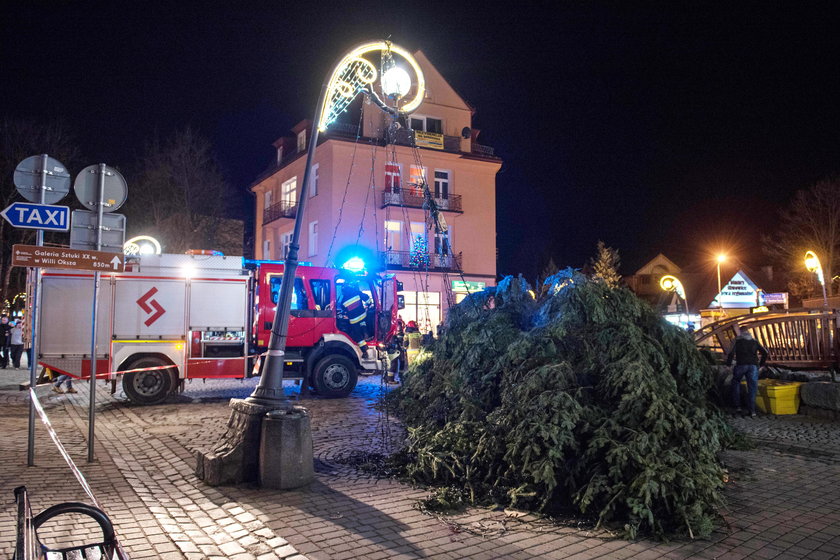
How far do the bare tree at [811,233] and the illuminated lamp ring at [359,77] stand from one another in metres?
40.8

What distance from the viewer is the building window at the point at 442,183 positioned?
3328 centimetres

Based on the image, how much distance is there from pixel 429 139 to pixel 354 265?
19.7 metres

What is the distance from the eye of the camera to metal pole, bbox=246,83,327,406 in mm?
6520

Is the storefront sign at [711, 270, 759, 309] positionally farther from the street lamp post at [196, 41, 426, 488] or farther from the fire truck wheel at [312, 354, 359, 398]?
the street lamp post at [196, 41, 426, 488]

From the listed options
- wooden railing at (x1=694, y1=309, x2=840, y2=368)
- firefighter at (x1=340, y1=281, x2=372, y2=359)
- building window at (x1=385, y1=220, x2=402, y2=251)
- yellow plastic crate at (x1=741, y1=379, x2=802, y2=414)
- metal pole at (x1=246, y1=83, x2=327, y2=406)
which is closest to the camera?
metal pole at (x1=246, y1=83, x2=327, y2=406)

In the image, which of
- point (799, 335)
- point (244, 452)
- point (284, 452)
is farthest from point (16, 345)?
point (799, 335)

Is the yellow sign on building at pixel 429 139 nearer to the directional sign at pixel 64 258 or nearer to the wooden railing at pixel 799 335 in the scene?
the wooden railing at pixel 799 335

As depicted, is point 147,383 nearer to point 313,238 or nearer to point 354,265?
point 354,265

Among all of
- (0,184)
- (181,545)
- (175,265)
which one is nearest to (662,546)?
(181,545)

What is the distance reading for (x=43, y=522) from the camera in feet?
9.40

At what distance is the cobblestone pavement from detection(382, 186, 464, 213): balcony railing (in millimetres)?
22574

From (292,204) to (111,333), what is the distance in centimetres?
2461

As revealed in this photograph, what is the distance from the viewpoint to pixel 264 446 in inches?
241

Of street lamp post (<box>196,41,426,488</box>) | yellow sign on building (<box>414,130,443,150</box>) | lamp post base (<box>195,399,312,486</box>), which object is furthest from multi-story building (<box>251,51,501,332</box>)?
lamp post base (<box>195,399,312,486</box>)
